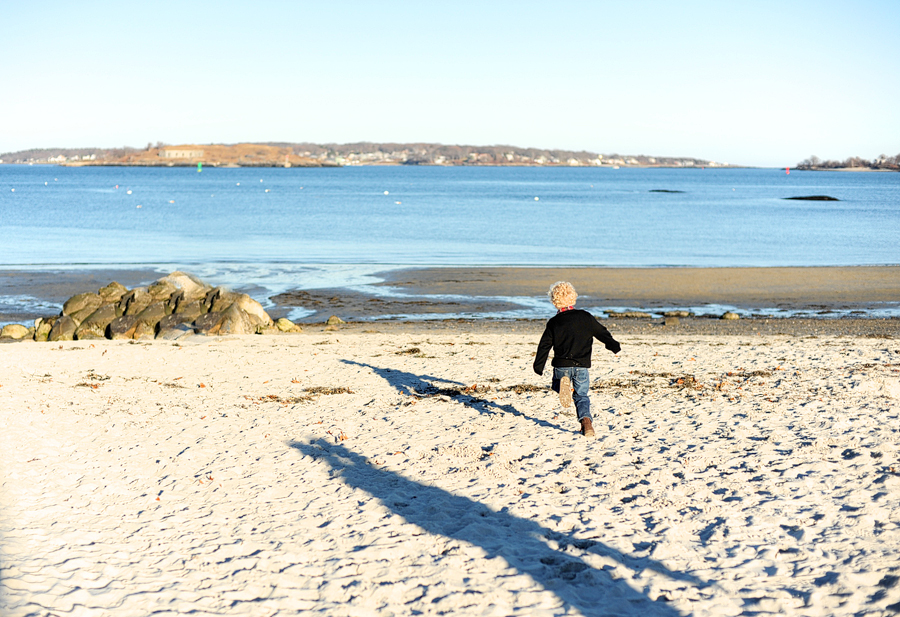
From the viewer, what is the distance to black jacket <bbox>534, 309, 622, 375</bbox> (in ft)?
26.2

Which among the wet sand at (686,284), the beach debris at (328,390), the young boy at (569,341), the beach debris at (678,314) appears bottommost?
the beach debris at (328,390)

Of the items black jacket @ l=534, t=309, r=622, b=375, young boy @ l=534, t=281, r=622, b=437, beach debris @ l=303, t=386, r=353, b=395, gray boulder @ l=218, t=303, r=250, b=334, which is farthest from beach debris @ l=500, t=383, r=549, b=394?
gray boulder @ l=218, t=303, r=250, b=334

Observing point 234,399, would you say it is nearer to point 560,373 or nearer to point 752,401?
point 560,373

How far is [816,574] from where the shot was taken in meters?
5.15

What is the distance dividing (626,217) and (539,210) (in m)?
10.1

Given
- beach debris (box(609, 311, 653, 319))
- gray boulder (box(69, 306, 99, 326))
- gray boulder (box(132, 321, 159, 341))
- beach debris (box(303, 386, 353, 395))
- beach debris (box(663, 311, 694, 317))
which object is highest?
beach debris (box(663, 311, 694, 317))

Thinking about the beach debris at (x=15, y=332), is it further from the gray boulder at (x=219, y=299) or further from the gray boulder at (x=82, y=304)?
Answer: the gray boulder at (x=219, y=299)

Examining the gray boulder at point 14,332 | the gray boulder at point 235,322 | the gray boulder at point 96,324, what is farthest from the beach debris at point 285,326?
the gray boulder at point 14,332

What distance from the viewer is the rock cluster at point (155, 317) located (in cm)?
1695

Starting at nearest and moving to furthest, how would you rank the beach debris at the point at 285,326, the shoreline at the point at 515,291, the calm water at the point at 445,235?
the beach debris at the point at 285,326
the shoreline at the point at 515,291
the calm water at the point at 445,235

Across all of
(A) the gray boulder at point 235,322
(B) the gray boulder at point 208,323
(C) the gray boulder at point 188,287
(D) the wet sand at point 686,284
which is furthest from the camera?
(D) the wet sand at point 686,284

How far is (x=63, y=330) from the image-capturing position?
16.9 m

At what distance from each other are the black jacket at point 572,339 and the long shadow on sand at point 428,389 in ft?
3.72

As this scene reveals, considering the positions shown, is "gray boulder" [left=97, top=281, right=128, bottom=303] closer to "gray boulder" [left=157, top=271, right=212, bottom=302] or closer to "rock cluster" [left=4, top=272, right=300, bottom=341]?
"rock cluster" [left=4, top=272, right=300, bottom=341]
